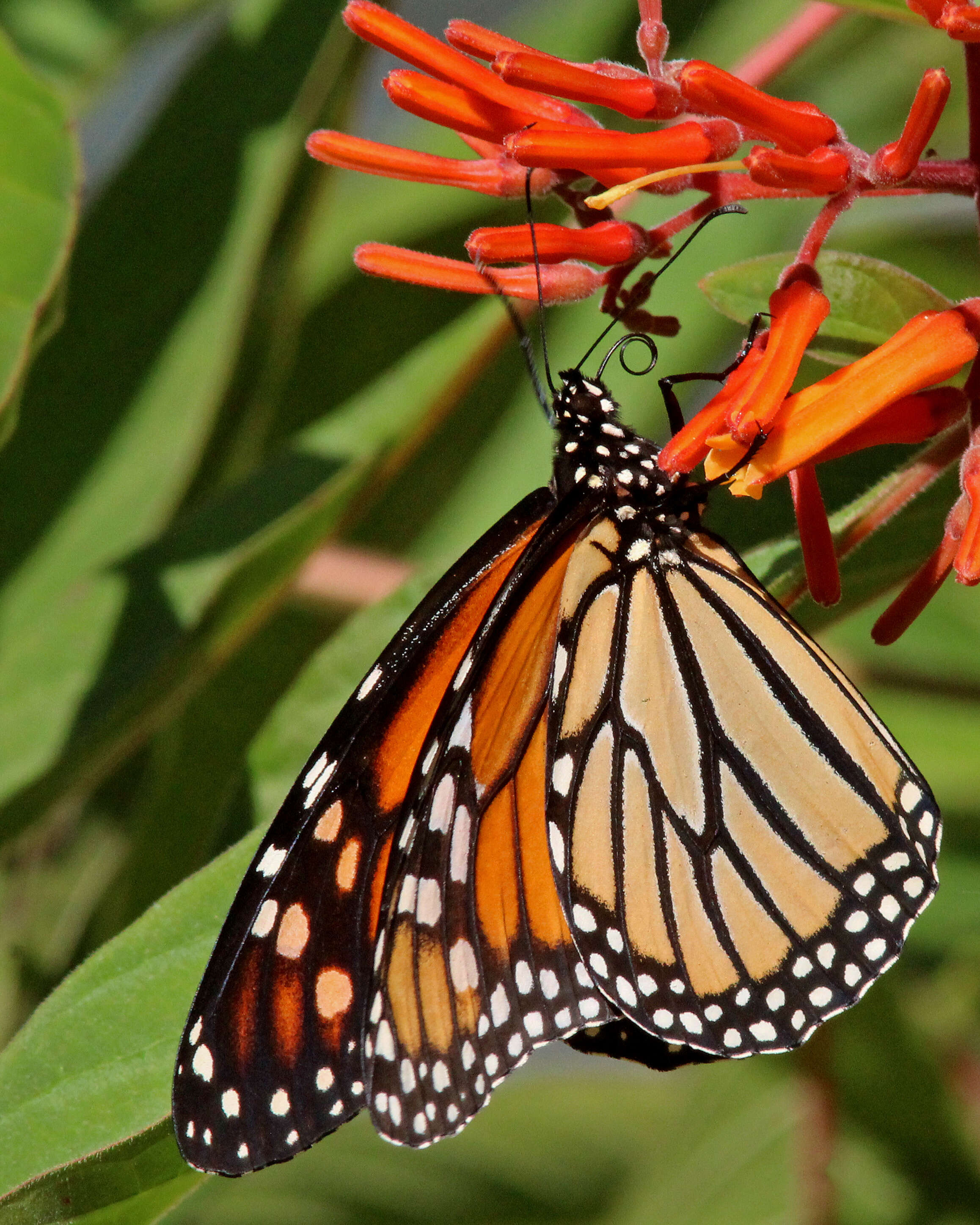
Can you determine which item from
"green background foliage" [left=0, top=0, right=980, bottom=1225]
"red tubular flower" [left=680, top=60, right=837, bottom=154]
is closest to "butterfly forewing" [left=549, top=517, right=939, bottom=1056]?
"green background foliage" [left=0, top=0, right=980, bottom=1225]

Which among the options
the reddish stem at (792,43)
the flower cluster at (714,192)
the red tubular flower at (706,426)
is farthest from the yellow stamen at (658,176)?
the reddish stem at (792,43)

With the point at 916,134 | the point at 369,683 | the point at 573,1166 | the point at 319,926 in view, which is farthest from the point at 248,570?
the point at 573,1166

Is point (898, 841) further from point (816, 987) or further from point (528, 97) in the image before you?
point (528, 97)

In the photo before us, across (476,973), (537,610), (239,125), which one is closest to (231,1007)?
(476,973)

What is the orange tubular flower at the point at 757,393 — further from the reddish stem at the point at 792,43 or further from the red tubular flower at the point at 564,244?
the reddish stem at the point at 792,43

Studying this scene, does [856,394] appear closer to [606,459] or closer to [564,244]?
[564,244]

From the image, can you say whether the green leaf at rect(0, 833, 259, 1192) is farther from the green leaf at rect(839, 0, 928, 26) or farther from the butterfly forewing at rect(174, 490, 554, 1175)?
the green leaf at rect(839, 0, 928, 26)

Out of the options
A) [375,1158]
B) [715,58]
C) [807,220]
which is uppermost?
[715,58]
